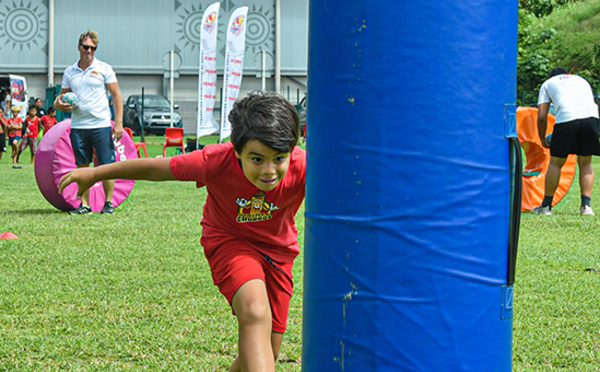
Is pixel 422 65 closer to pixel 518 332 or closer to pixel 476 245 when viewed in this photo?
pixel 476 245

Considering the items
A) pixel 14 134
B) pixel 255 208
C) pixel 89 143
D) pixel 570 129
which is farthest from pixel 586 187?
pixel 14 134

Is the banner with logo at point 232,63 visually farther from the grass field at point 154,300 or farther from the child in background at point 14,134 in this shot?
the grass field at point 154,300

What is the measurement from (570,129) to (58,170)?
5.95m

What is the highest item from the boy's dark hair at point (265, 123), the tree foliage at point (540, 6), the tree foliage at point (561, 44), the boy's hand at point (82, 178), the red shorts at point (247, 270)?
the tree foliage at point (540, 6)

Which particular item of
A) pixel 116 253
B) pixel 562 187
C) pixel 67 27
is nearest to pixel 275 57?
pixel 67 27

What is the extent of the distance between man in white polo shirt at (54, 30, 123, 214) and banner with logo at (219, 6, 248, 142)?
1089 centimetres

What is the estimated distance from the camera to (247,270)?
133 inches

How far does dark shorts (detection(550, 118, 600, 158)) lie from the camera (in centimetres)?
1012

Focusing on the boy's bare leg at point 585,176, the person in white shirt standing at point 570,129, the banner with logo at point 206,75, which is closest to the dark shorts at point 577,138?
the person in white shirt standing at point 570,129

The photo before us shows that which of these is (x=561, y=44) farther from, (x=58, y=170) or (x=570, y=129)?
(x=58, y=170)

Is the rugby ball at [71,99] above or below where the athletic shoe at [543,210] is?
above

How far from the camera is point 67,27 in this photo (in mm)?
38938

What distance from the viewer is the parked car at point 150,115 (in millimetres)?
31766

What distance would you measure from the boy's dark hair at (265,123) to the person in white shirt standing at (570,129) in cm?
738
